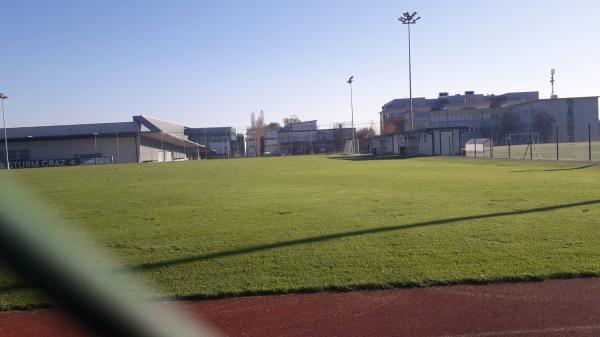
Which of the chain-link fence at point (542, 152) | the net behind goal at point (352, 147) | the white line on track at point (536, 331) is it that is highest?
the net behind goal at point (352, 147)

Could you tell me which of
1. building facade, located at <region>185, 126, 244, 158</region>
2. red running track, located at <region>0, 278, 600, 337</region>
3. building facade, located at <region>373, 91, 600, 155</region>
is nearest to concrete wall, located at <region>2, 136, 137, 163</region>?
building facade, located at <region>185, 126, 244, 158</region>

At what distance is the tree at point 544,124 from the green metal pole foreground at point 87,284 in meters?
88.4

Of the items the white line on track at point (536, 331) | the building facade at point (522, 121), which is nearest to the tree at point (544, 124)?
the building facade at point (522, 121)

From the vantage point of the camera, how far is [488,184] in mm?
17562

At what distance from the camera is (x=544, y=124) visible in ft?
280

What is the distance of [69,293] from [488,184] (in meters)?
15.0

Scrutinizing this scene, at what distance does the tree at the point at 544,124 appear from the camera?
84.7 meters

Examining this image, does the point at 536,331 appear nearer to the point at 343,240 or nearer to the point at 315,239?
the point at 343,240

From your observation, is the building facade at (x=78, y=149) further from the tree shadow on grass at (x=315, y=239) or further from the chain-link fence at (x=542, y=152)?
the tree shadow on grass at (x=315, y=239)

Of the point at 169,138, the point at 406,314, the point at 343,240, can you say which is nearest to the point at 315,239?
the point at 343,240

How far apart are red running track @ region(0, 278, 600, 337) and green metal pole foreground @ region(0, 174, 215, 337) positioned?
0.25 m

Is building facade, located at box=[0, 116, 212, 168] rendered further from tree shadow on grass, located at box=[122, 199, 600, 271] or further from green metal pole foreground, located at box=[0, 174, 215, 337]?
tree shadow on grass, located at box=[122, 199, 600, 271]

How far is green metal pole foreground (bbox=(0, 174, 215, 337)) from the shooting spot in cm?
516

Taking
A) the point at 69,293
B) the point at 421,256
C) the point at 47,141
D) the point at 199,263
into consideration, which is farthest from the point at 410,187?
the point at 47,141
